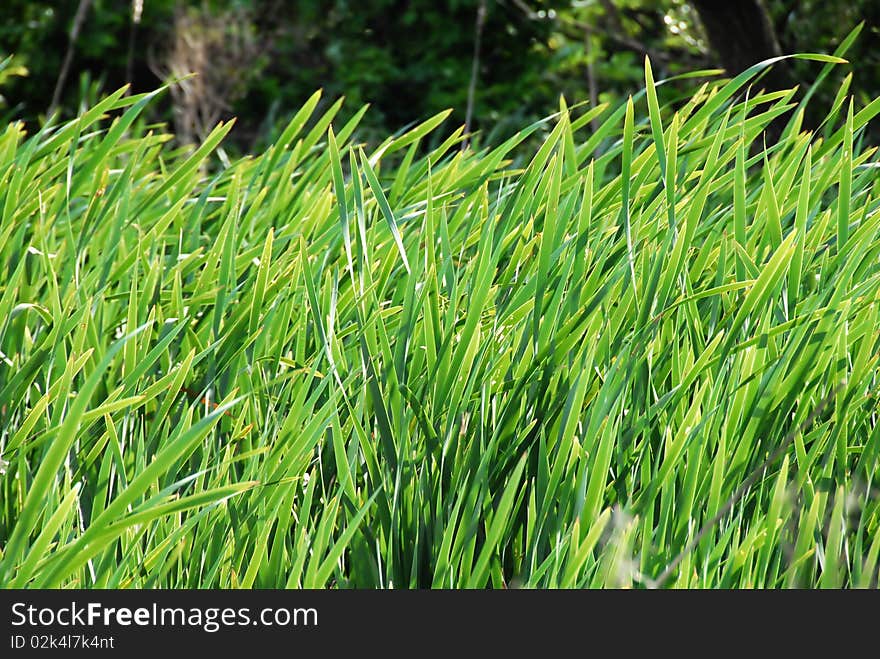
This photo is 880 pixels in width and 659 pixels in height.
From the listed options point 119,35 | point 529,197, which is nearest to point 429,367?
point 529,197

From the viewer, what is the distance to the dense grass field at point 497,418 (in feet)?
3.04

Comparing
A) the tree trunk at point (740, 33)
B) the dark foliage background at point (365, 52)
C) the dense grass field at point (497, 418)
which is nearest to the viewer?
the dense grass field at point (497, 418)

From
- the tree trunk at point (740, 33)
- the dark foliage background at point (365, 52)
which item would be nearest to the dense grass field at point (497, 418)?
the tree trunk at point (740, 33)

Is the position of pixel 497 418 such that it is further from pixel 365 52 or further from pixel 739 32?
pixel 365 52

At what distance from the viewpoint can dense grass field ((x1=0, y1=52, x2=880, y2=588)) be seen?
3.04 ft

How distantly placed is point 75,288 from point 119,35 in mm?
5378

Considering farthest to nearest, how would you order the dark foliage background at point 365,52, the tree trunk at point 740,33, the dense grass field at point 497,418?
the dark foliage background at point 365,52, the tree trunk at point 740,33, the dense grass field at point 497,418

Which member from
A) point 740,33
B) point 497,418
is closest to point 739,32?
point 740,33

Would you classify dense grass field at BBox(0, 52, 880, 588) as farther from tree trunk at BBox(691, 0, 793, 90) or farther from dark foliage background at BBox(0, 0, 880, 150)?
dark foliage background at BBox(0, 0, 880, 150)

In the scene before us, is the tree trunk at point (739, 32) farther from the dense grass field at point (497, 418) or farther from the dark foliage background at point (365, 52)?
the dense grass field at point (497, 418)

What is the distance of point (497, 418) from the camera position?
111 centimetres

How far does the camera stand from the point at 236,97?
19.8ft

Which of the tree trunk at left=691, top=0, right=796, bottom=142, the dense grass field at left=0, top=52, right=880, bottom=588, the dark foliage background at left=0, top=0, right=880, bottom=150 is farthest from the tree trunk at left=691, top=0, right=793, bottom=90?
the dense grass field at left=0, top=52, right=880, bottom=588

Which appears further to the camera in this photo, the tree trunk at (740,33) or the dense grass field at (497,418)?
the tree trunk at (740,33)
